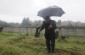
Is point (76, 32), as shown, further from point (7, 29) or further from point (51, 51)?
point (51, 51)

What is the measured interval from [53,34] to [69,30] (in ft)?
72.0

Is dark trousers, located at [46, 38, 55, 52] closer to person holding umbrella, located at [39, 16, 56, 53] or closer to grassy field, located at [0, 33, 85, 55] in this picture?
person holding umbrella, located at [39, 16, 56, 53]

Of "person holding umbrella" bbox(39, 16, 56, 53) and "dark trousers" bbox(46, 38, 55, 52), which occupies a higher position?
"person holding umbrella" bbox(39, 16, 56, 53)

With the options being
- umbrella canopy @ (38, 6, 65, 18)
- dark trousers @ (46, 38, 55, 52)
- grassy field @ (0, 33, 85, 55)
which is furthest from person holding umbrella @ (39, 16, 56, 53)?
umbrella canopy @ (38, 6, 65, 18)

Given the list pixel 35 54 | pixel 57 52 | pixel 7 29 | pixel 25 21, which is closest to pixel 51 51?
pixel 57 52

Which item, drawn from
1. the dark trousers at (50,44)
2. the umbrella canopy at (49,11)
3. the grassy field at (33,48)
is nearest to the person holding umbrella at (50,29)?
the dark trousers at (50,44)

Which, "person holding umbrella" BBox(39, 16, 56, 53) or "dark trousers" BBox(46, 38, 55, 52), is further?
"dark trousers" BBox(46, 38, 55, 52)

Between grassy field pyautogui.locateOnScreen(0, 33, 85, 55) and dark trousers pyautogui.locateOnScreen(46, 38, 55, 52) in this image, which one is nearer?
grassy field pyautogui.locateOnScreen(0, 33, 85, 55)

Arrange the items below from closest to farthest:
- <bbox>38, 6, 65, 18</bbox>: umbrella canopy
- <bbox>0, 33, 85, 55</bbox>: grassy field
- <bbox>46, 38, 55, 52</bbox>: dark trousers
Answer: <bbox>0, 33, 85, 55</bbox>: grassy field
<bbox>46, 38, 55, 52</bbox>: dark trousers
<bbox>38, 6, 65, 18</bbox>: umbrella canopy

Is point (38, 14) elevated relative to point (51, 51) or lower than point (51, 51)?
elevated

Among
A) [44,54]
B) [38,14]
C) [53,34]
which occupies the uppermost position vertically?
[38,14]

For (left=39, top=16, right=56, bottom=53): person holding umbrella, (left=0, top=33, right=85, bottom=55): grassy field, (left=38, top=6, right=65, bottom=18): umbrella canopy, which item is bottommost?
(left=0, top=33, right=85, bottom=55): grassy field

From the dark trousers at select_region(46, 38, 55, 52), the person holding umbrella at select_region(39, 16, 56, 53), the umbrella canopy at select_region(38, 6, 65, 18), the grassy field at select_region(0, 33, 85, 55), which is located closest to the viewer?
the grassy field at select_region(0, 33, 85, 55)

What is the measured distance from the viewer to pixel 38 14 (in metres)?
15.3
